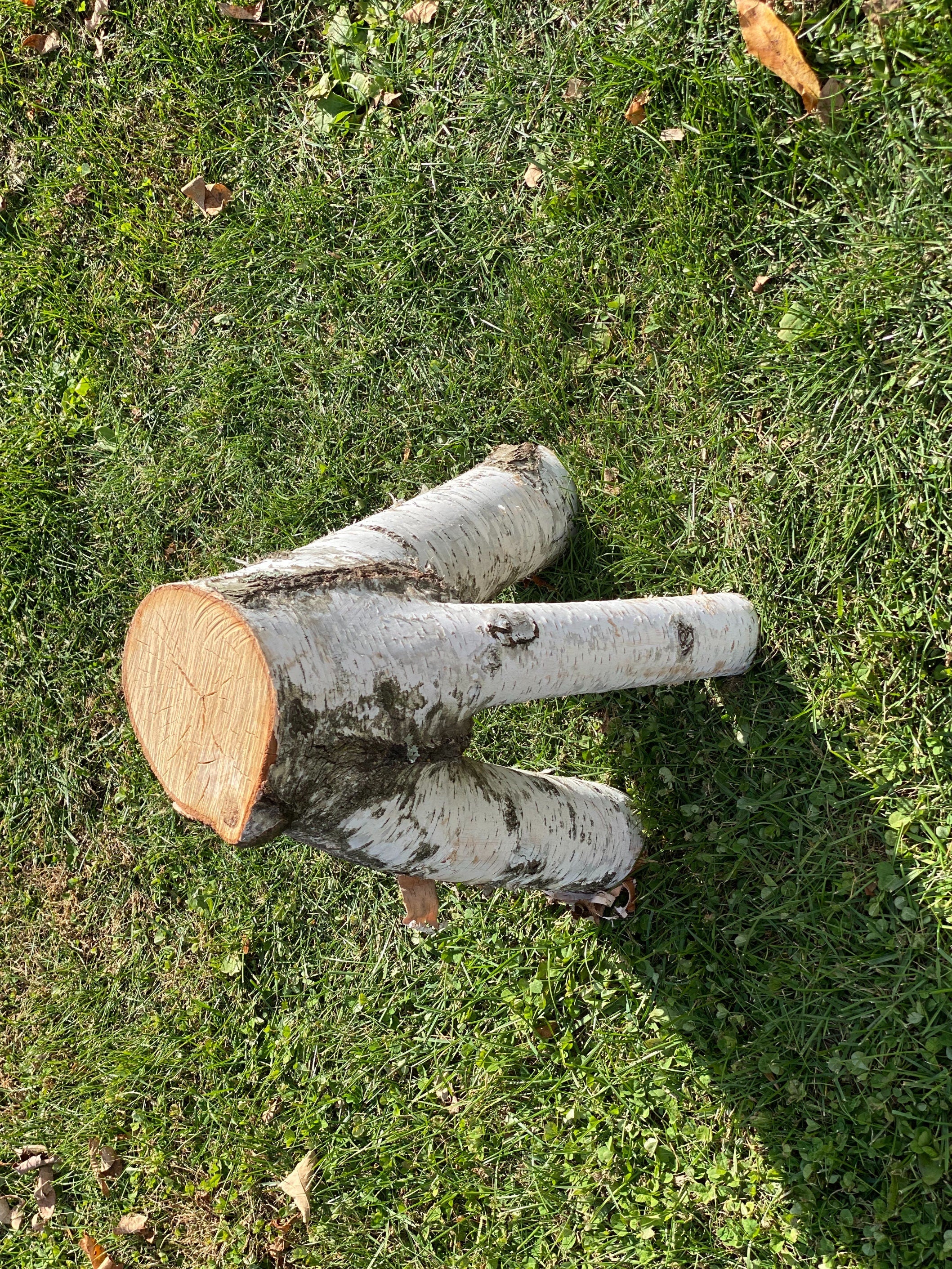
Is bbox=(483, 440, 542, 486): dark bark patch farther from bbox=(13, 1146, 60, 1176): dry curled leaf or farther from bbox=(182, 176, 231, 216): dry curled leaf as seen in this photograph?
bbox=(13, 1146, 60, 1176): dry curled leaf

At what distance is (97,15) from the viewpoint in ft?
15.1

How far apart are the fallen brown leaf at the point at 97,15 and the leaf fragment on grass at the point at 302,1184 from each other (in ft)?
16.9

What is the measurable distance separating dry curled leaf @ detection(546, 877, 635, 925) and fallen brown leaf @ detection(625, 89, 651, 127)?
261 centimetres

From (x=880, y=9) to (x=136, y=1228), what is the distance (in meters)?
5.13

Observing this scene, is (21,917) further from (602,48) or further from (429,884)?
(602,48)

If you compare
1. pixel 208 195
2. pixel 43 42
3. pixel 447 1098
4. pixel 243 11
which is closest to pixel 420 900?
pixel 447 1098

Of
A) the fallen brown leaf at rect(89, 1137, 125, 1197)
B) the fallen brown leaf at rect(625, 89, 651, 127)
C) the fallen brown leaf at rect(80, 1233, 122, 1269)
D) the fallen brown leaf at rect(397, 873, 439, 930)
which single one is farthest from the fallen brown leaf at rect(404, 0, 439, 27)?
the fallen brown leaf at rect(80, 1233, 122, 1269)

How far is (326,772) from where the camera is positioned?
77.6 inches

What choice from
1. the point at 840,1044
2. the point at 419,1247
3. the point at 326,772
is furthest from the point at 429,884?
the point at 419,1247

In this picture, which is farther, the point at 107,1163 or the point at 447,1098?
the point at 107,1163

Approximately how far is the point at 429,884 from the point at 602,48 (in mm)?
2926

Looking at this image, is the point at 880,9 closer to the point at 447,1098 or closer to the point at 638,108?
the point at 638,108

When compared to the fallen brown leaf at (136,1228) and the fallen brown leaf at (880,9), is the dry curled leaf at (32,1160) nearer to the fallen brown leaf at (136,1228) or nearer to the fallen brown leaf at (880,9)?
the fallen brown leaf at (136,1228)

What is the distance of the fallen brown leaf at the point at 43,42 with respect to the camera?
4.73 m
